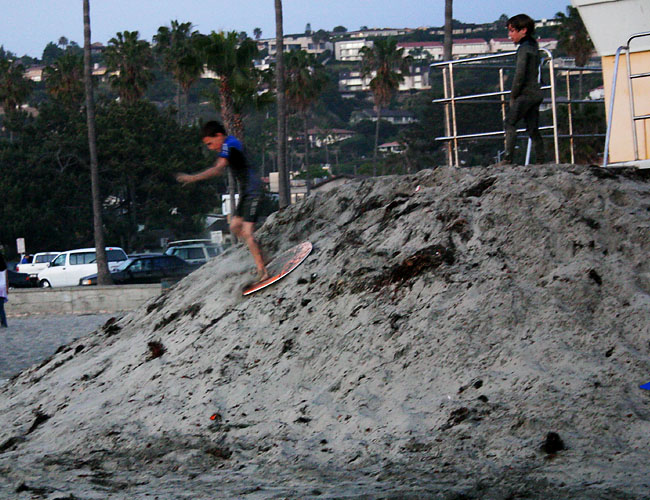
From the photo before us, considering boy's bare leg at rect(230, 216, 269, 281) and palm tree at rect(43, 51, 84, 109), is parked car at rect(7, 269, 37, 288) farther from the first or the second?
boy's bare leg at rect(230, 216, 269, 281)

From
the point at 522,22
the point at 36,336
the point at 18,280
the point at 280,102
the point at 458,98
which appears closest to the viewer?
the point at 522,22

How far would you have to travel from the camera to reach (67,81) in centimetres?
5697

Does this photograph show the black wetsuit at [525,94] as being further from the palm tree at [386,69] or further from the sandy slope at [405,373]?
the palm tree at [386,69]

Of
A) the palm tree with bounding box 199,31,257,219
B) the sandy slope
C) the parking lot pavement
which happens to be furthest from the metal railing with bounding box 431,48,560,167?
the palm tree with bounding box 199,31,257,219

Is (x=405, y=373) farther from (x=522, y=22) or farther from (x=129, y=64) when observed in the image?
(x=129, y=64)

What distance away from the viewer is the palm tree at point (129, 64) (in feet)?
178

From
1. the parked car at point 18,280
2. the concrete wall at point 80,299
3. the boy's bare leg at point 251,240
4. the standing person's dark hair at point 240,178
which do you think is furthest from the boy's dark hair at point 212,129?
the parked car at point 18,280

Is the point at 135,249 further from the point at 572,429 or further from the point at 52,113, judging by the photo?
the point at 572,429

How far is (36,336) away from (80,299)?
6064 mm

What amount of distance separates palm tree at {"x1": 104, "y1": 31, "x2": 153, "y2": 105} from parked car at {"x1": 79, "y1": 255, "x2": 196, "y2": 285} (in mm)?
29115

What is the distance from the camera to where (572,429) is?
5.19m

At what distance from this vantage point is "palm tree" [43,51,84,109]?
56300 mm

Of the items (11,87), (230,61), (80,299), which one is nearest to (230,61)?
(230,61)

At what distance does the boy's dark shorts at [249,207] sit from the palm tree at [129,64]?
160ft
